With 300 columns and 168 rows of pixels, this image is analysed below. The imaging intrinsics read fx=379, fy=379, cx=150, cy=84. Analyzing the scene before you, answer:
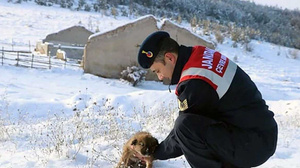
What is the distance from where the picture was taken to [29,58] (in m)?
27.6

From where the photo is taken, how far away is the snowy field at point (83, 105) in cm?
481

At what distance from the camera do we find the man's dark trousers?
10.3 ft

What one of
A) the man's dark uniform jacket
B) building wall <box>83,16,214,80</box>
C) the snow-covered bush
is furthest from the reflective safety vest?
building wall <box>83,16,214,80</box>

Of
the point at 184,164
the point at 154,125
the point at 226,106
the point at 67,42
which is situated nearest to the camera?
the point at 226,106

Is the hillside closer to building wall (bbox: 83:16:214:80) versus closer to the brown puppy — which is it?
Answer: building wall (bbox: 83:16:214:80)

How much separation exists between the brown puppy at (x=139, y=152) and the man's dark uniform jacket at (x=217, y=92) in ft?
2.28

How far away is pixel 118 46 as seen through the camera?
2611 centimetres

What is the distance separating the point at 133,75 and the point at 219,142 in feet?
71.1

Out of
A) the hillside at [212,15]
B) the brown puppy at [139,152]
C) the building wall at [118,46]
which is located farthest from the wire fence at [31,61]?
the hillside at [212,15]

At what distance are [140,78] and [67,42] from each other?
1203 centimetres

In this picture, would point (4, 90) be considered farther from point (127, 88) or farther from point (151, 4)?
point (151, 4)

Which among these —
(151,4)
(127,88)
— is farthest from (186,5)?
(127,88)

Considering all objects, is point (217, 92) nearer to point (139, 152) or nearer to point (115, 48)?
point (139, 152)

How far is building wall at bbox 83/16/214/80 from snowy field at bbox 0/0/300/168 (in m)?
1.52
